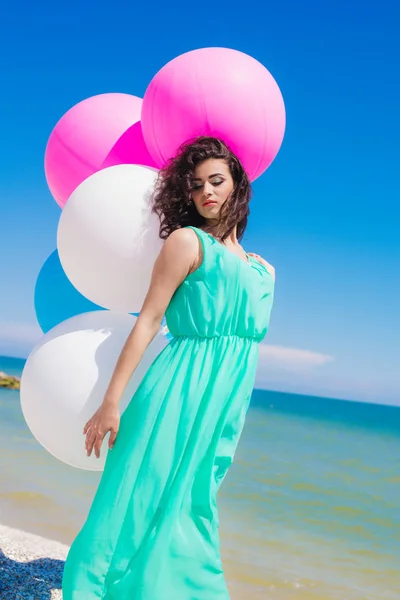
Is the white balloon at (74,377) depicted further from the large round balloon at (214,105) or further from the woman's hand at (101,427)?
the large round balloon at (214,105)

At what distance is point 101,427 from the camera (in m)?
2.18

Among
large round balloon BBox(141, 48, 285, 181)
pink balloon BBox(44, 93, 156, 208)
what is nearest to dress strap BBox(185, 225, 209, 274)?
large round balloon BBox(141, 48, 285, 181)

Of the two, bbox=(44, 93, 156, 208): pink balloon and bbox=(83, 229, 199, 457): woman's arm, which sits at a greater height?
bbox=(44, 93, 156, 208): pink balloon

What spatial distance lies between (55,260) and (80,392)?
103cm

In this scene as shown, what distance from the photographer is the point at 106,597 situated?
2088mm

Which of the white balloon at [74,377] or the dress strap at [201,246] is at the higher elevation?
the dress strap at [201,246]

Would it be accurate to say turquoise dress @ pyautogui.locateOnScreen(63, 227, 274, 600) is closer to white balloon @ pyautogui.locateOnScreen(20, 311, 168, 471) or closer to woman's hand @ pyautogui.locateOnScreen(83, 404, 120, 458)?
Answer: woman's hand @ pyautogui.locateOnScreen(83, 404, 120, 458)

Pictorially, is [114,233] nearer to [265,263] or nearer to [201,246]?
[201,246]

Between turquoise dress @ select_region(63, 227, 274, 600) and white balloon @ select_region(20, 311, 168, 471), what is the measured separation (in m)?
0.20

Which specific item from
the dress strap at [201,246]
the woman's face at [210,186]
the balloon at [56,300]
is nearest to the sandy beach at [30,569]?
the balloon at [56,300]

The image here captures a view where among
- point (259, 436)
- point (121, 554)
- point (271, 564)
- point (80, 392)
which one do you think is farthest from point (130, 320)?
point (259, 436)

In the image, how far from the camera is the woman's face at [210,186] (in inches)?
92.5

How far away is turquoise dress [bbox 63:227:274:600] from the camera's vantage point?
2.07 meters

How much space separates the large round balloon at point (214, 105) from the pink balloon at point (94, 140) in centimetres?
29
